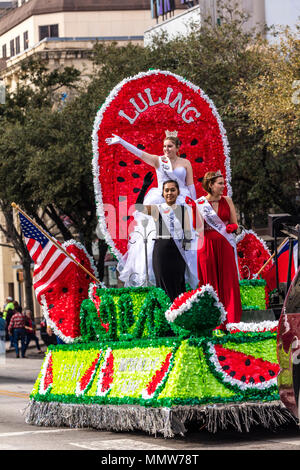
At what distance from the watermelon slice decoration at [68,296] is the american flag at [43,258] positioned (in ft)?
0.19

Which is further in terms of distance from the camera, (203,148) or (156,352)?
(203,148)

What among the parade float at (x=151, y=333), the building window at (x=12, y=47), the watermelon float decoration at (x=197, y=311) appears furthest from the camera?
the building window at (x=12, y=47)

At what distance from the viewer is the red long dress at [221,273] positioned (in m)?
10.8

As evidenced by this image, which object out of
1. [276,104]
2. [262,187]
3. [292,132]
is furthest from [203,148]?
[262,187]

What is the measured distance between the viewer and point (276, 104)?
24.4m

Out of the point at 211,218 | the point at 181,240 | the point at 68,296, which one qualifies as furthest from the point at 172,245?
the point at 68,296

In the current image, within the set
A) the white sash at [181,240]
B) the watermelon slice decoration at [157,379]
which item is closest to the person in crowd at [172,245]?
the white sash at [181,240]

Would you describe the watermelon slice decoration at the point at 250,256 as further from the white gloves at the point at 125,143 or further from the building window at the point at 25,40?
the building window at the point at 25,40

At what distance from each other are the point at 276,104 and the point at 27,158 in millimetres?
13459

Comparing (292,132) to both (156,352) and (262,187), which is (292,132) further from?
(156,352)

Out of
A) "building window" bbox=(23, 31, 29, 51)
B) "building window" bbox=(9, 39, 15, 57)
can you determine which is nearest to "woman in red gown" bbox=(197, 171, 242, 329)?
"building window" bbox=(23, 31, 29, 51)

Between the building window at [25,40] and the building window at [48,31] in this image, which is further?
the building window at [25,40]

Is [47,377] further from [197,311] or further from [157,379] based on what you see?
[197,311]

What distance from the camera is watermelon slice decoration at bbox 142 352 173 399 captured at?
9633 mm
